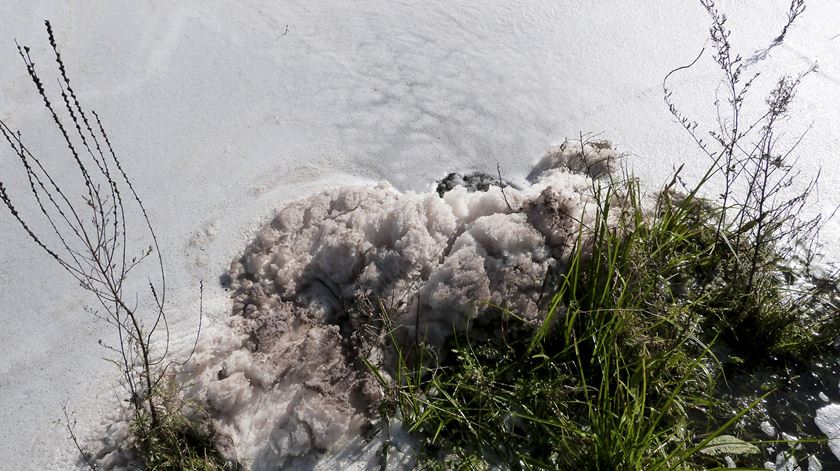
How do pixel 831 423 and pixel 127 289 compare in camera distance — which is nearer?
pixel 831 423

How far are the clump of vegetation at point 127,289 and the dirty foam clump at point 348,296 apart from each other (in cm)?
11

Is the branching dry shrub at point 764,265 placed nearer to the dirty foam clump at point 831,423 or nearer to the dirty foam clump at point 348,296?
the dirty foam clump at point 831,423

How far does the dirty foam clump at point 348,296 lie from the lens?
2.01m

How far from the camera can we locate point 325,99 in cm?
316

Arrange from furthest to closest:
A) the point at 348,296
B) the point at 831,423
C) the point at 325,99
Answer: the point at 325,99, the point at 348,296, the point at 831,423

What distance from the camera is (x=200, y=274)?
2.44 metres

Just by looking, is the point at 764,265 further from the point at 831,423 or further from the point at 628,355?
the point at 628,355

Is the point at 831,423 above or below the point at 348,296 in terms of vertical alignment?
above

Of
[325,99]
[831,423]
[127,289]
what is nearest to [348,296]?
[127,289]

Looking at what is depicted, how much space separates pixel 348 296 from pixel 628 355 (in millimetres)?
1089

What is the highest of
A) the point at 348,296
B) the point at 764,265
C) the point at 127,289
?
the point at 764,265

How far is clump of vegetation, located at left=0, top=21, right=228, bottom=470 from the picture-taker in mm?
1880

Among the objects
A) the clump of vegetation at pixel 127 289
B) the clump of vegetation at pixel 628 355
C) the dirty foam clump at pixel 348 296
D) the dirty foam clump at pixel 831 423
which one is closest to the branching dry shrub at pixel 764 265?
the clump of vegetation at pixel 628 355

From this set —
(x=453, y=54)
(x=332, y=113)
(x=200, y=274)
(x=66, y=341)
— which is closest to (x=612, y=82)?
(x=453, y=54)
